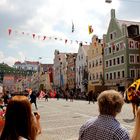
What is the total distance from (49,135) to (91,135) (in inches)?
382

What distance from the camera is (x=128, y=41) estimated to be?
66.2 meters

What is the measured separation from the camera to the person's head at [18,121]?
12.6ft

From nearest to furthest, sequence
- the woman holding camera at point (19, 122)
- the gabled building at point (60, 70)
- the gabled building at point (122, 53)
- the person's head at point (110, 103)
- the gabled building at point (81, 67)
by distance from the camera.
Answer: the woman holding camera at point (19, 122), the person's head at point (110, 103), the gabled building at point (122, 53), the gabled building at point (81, 67), the gabled building at point (60, 70)

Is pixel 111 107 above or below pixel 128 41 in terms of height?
below

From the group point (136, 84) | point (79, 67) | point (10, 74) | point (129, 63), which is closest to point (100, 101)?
point (136, 84)

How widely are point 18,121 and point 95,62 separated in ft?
256

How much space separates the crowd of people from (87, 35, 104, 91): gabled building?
71.9m

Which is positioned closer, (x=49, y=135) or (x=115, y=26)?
(x=49, y=135)

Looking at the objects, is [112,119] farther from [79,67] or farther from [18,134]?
[79,67]

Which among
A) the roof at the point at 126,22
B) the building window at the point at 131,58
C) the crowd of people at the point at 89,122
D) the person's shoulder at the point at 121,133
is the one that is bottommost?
the person's shoulder at the point at 121,133

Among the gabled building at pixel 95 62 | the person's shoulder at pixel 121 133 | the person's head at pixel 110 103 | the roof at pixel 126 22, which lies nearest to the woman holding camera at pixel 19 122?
the person's head at pixel 110 103

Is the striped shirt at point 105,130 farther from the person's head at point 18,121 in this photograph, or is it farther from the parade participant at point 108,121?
the person's head at point 18,121

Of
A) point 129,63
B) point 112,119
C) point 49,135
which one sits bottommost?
point 49,135

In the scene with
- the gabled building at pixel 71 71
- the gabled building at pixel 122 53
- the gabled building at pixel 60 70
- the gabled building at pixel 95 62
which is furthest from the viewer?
the gabled building at pixel 60 70
